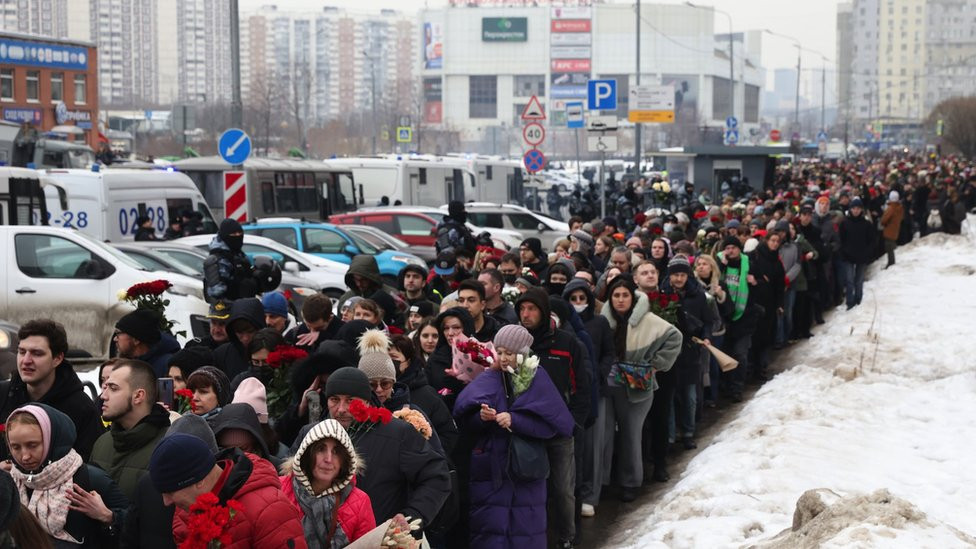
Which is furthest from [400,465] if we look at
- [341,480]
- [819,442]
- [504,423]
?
[819,442]

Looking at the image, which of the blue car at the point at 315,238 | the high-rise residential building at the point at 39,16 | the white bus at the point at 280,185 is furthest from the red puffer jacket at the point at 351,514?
the high-rise residential building at the point at 39,16

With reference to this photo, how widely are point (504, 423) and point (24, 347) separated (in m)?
2.45

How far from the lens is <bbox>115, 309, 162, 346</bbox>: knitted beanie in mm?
7875

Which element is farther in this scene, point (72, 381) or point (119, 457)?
point (72, 381)

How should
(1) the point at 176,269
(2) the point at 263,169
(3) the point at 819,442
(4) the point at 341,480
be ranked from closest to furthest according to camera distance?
(4) the point at 341,480, (3) the point at 819,442, (1) the point at 176,269, (2) the point at 263,169

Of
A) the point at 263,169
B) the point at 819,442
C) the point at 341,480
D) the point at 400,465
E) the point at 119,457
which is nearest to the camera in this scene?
the point at 341,480

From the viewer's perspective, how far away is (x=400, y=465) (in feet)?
20.0

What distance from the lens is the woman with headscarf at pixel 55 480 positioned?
4.98 metres

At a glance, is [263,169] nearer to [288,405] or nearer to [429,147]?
[288,405]

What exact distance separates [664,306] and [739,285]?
3.85m

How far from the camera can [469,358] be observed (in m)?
7.81

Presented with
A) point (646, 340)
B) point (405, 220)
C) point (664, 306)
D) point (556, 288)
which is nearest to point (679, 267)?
point (664, 306)

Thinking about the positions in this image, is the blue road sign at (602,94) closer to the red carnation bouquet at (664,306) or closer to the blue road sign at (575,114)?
the blue road sign at (575,114)

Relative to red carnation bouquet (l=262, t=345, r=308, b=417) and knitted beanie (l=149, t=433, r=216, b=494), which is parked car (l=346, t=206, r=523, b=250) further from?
knitted beanie (l=149, t=433, r=216, b=494)
